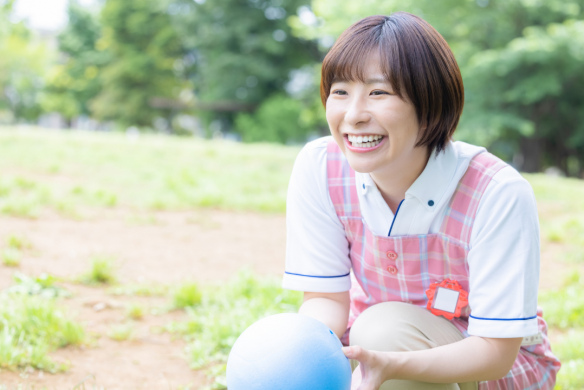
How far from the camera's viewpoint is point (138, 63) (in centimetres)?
2975

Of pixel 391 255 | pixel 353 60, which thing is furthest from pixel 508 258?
pixel 353 60

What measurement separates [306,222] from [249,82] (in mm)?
24358

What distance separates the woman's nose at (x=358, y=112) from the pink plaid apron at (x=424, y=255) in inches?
14.0

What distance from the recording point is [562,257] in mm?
5180

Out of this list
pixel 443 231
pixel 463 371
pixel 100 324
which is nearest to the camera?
pixel 463 371

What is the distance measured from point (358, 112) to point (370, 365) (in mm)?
729

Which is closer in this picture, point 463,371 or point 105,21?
point 463,371

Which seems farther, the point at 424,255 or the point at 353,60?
the point at 424,255

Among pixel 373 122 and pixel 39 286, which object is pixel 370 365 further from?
pixel 39 286

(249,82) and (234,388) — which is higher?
(249,82)

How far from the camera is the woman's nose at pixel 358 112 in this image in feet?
5.80

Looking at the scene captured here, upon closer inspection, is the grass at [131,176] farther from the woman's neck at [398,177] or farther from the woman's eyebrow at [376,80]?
the woman's eyebrow at [376,80]

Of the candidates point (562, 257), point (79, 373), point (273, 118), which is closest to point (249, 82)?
point (273, 118)

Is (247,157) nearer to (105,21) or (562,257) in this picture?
(562,257)
